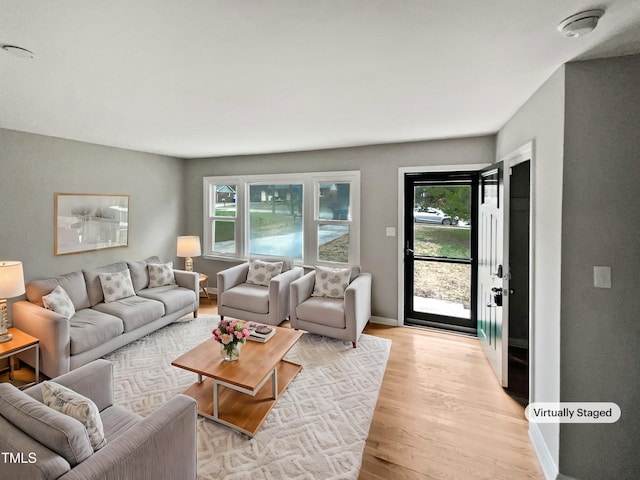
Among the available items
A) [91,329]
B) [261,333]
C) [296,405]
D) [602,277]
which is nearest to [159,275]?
[91,329]

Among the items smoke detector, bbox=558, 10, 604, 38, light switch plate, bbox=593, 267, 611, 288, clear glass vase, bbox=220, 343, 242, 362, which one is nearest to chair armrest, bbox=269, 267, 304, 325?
clear glass vase, bbox=220, 343, 242, 362

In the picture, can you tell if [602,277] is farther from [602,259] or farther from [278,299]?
[278,299]

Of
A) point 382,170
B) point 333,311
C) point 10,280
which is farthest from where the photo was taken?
point 382,170

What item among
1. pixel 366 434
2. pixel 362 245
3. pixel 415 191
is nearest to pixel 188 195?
pixel 362 245

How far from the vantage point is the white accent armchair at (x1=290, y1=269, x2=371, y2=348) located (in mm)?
3441

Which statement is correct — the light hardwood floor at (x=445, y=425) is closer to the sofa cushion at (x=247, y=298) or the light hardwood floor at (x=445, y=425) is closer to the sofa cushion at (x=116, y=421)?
the sofa cushion at (x=116, y=421)

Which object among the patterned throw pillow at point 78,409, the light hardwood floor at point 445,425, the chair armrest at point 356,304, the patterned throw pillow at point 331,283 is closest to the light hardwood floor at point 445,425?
the light hardwood floor at point 445,425

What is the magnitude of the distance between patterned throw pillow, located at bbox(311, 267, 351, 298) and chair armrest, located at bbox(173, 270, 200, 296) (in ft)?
5.54

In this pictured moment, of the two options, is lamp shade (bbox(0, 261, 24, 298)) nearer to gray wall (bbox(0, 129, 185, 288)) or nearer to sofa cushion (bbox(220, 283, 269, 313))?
gray wall (bbox(0, 129, 185, 288))

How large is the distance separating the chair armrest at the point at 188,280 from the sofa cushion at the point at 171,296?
0.07 m

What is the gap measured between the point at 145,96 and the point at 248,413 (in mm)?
2574

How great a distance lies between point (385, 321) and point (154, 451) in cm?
329

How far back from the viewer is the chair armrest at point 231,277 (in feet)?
13.9

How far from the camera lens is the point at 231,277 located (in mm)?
4355
